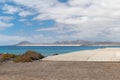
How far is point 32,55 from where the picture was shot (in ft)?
109

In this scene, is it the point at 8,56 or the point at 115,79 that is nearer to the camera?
the point at 115,79

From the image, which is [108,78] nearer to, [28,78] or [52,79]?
[52,79]

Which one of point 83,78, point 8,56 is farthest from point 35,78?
point 8,56

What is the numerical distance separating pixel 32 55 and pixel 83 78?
18.1 m

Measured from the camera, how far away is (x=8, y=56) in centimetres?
3809

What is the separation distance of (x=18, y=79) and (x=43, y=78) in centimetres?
139

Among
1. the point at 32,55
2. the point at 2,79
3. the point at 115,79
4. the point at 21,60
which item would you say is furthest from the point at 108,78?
the point at 32,55

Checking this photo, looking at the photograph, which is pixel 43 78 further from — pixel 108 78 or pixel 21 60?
pixel 21 60

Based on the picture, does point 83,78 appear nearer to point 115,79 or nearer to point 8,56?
point 115,79

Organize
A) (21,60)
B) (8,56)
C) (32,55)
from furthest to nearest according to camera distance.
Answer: (8,56) < (32,55) < (21,60)

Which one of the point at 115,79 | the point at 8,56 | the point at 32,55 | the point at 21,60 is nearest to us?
the point at 115,79

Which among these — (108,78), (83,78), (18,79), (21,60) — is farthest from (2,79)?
(21,60)

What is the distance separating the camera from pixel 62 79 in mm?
15273

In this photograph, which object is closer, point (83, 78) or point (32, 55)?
point (83, 78)
